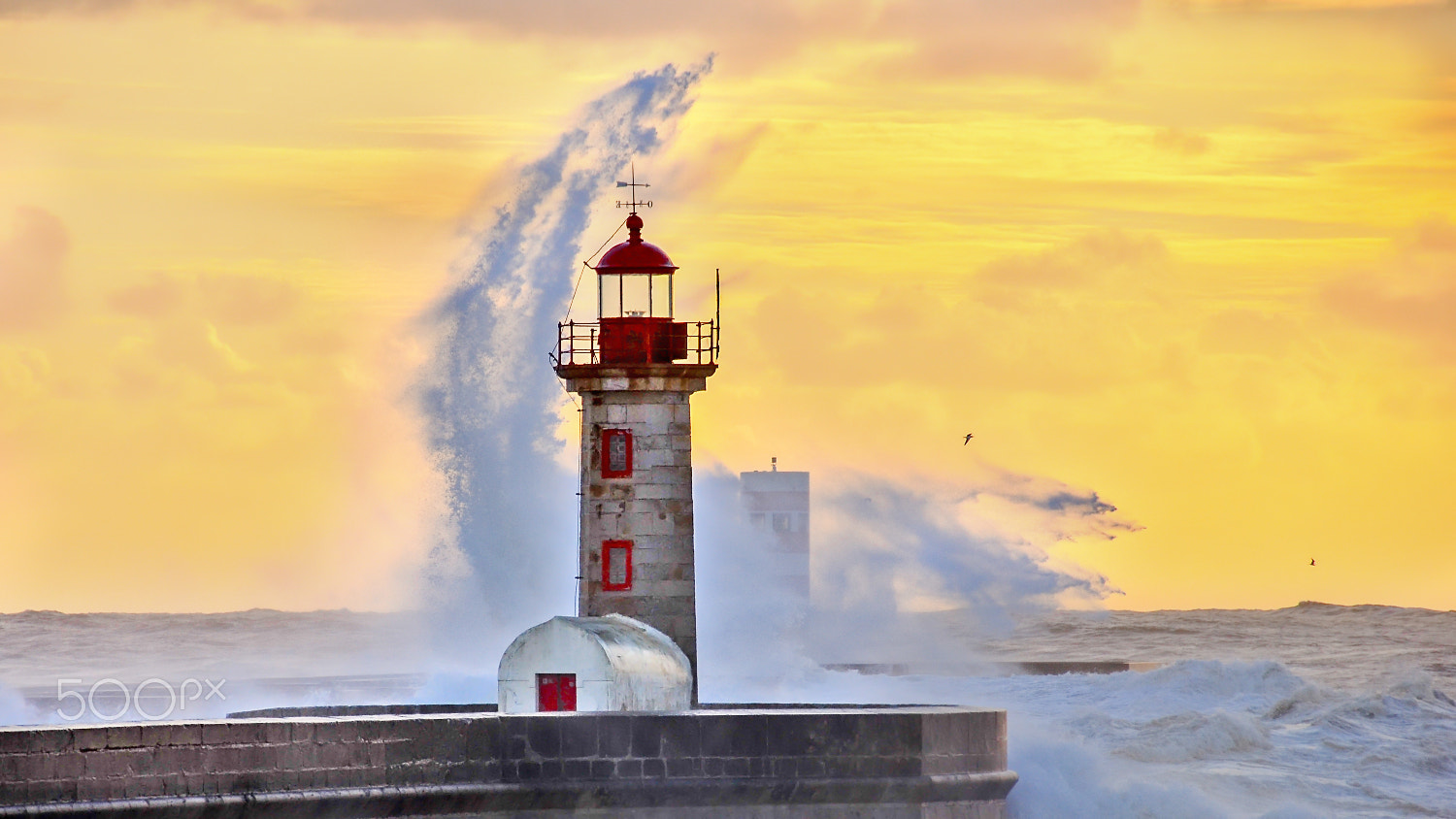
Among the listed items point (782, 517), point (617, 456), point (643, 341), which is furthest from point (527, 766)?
point (782, 517)

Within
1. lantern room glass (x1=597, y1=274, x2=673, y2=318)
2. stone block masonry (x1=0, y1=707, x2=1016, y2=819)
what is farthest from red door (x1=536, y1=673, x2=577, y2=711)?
lantern room glass (x1=597, y1=274, x2=673, y2=318)

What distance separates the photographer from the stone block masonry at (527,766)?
14.4 meters

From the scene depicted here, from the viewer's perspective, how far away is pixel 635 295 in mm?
22203

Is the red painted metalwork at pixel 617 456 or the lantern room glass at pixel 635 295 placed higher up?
the lantern room glass at pixel 635 295

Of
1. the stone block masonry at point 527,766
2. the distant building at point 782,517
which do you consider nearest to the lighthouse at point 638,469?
the stone block masonry at point 527,766

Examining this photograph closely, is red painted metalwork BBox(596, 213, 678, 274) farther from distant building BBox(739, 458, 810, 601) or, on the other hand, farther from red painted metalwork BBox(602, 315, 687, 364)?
distant building BBox(739, 458, 810, 601)

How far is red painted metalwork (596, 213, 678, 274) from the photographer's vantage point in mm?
22172

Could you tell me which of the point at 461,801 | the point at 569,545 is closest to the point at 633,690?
the point at 461,801

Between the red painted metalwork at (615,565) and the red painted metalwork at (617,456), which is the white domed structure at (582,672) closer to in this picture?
the red painted metalwork at (615,565)

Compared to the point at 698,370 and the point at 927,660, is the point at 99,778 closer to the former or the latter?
the point at 698,370

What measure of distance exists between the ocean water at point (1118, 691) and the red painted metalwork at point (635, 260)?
18.6ft

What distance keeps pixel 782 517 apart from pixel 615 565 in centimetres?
3251

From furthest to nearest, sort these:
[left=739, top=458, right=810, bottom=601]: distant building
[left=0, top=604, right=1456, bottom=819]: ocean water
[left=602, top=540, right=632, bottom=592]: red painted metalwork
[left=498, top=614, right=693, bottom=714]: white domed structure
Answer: [left=739, top=458, right=810, bottom=601]: distant building < [left=0, top=604, right=1456, bottom=819]: ocean water < [left=602, top=540, right=632, bottom=592]: red painted metalwork < [left=498, top=614, right=693, bottom=714]: white domed structure

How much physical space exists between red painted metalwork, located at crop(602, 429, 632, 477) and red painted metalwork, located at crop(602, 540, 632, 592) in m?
0.64
